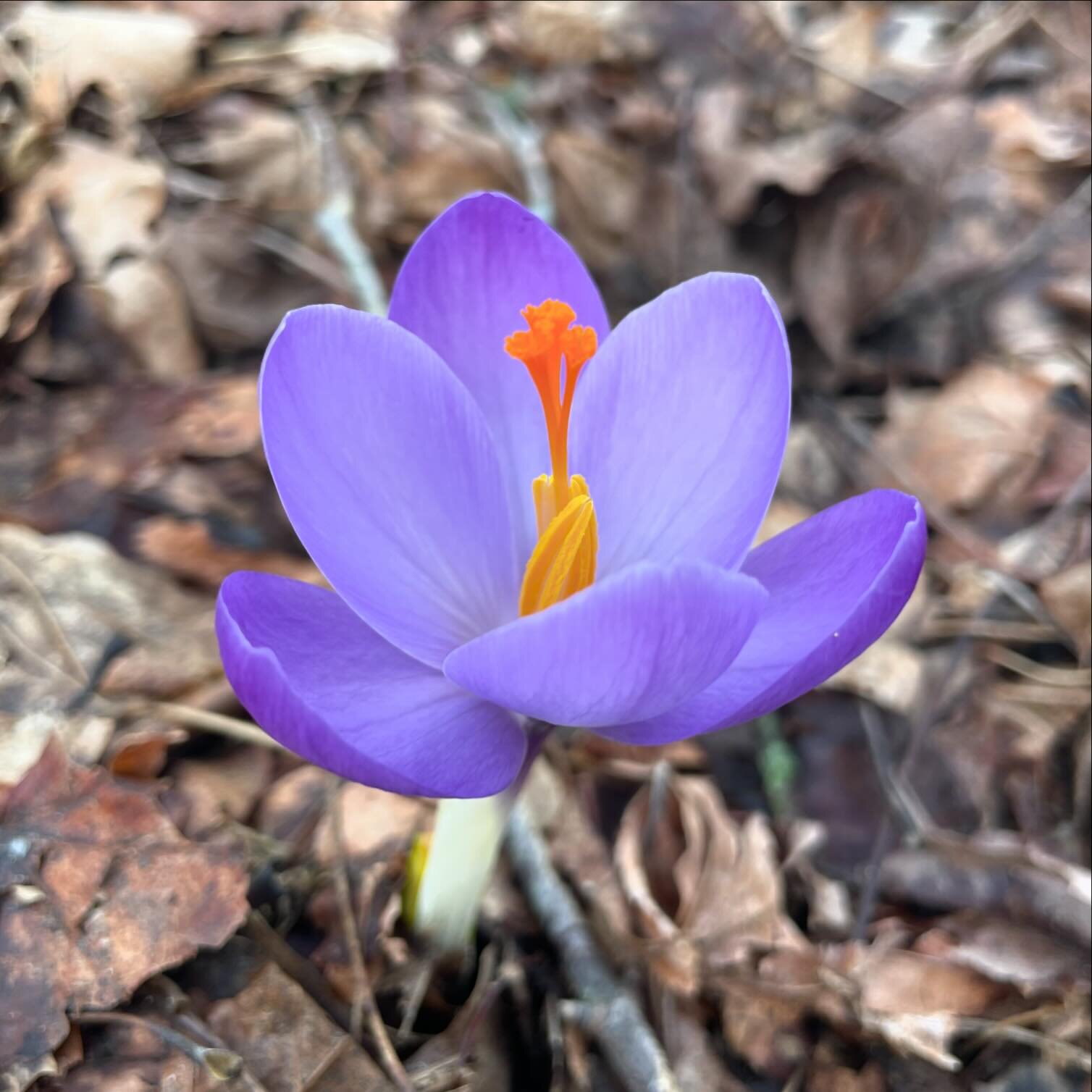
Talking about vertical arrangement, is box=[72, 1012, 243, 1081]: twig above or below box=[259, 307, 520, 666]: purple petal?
below

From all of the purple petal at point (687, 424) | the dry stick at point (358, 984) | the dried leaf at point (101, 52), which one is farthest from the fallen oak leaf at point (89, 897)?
the dried leaf at point (101, 52)

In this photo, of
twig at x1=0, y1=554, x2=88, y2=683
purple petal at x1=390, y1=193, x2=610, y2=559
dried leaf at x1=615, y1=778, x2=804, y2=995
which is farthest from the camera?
twig at x1=0, y1=554, x2=88, y2=683

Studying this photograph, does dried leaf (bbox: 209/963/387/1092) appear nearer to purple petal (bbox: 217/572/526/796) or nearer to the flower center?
purple petal (bbox: 217/572/526/796)

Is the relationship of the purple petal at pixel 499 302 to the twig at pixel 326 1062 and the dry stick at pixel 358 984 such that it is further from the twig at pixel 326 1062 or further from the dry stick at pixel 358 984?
the twig at pixel 326 1062

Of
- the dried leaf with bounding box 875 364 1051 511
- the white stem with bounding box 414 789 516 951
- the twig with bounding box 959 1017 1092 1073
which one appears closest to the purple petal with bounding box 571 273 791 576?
the white stem with bounding box 414 789 516 951

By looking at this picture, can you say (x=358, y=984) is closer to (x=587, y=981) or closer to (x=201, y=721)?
(x=587, y=981)

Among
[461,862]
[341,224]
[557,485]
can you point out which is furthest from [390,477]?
[341,224]
